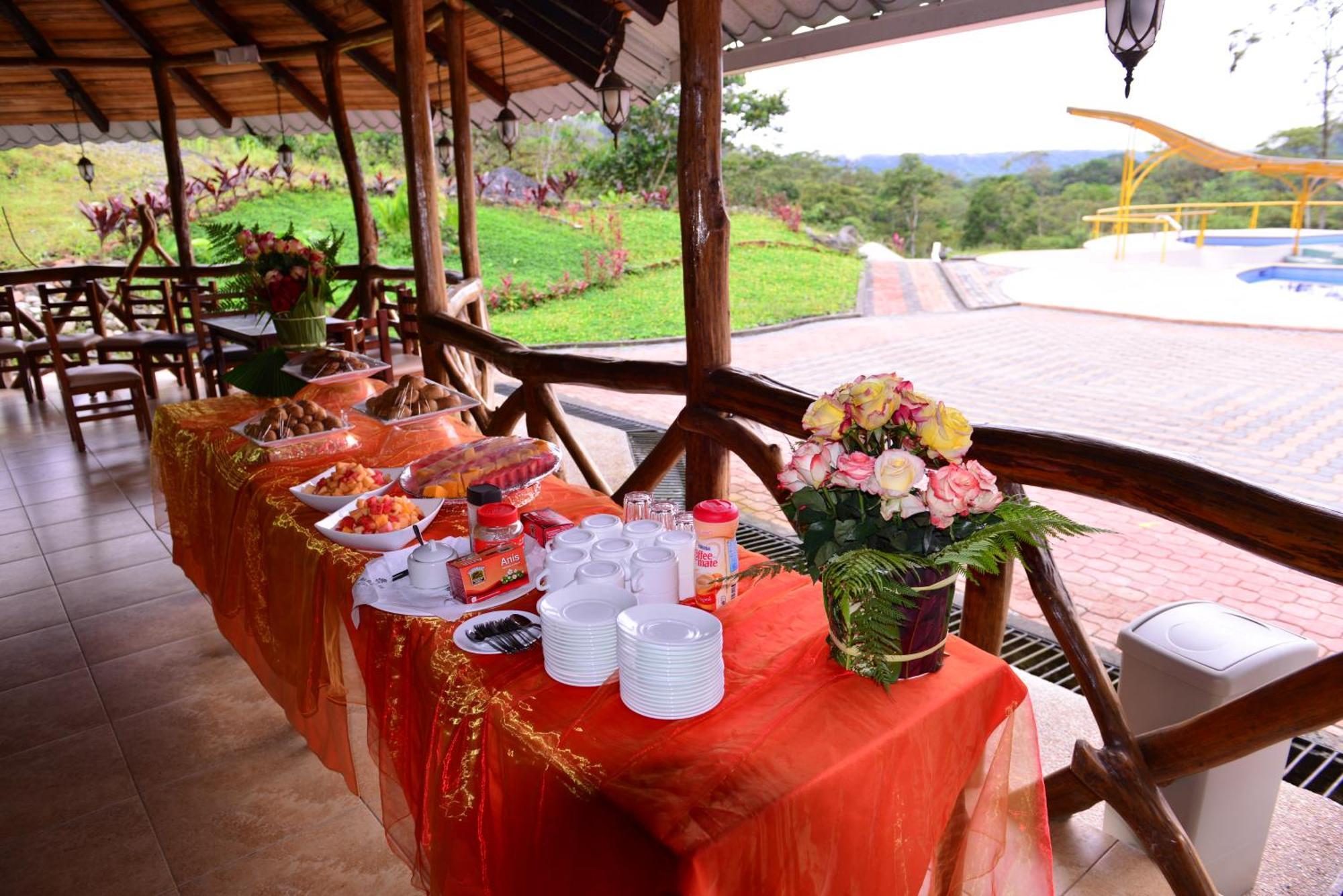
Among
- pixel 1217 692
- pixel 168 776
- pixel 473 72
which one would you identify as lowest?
pixel 168 776

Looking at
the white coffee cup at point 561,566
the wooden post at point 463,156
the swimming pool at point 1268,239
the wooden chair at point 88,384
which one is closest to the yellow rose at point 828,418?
the white coffee cup at point 561,566

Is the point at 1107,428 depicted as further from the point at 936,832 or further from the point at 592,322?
the point at 592,322

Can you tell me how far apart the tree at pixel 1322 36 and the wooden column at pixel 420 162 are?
13.5 metres

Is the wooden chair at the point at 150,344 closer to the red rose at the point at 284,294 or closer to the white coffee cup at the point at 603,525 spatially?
the red rose at the point at 284,294

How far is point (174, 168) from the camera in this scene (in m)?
6.84

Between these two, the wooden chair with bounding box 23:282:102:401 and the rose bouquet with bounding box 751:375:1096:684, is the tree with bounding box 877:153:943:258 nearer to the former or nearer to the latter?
the wooden chair with bounding box 23:282:102:401

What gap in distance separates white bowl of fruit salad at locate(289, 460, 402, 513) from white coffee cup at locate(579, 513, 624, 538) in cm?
66

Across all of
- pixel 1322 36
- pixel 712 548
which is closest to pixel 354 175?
pixel 712 548

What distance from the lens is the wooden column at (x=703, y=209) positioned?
8.18 feet

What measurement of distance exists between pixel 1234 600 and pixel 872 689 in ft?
10.8

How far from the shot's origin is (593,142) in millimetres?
21328

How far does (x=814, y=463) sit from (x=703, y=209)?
1614 mm

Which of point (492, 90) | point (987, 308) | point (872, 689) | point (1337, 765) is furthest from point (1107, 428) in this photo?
point (987, 308)

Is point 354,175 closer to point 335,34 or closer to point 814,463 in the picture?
point 335,34
